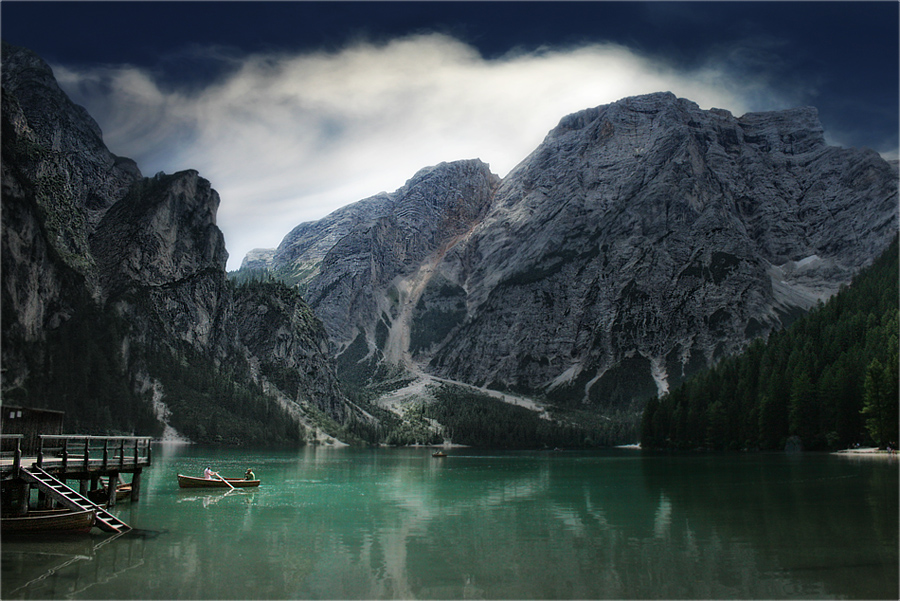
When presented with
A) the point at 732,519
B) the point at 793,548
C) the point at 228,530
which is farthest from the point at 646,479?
the point at 228,530

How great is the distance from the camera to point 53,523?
3488cm

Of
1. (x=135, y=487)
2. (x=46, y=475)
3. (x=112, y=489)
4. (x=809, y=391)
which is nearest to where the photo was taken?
(x=46, y=475)

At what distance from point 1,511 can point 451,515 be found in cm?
2679

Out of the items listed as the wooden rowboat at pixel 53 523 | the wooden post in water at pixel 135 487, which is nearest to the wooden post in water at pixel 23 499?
the wooden rowboat at pixel 53 523

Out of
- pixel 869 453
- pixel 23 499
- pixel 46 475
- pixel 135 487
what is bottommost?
pixel 869 453

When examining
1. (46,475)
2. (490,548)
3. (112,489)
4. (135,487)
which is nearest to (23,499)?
(46,475)

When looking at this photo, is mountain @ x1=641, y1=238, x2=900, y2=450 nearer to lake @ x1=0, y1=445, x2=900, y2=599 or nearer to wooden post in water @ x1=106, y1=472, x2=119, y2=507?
lake @ x1=0, y1=445, x2=900, y2=599

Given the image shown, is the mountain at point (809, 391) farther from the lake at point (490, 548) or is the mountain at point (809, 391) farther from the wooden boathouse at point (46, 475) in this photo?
the wooden boathouse at point (46, 475)

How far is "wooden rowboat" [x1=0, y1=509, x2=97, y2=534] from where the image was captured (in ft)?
112

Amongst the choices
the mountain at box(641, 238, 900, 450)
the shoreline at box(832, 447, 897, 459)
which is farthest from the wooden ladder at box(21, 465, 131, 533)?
the mountain at box(641, 238, 900, 450)

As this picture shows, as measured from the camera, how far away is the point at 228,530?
130ft

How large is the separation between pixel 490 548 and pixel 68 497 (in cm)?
2265

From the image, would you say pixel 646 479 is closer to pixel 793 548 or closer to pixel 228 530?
pixel 793 548

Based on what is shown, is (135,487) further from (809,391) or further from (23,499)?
(809,391)
